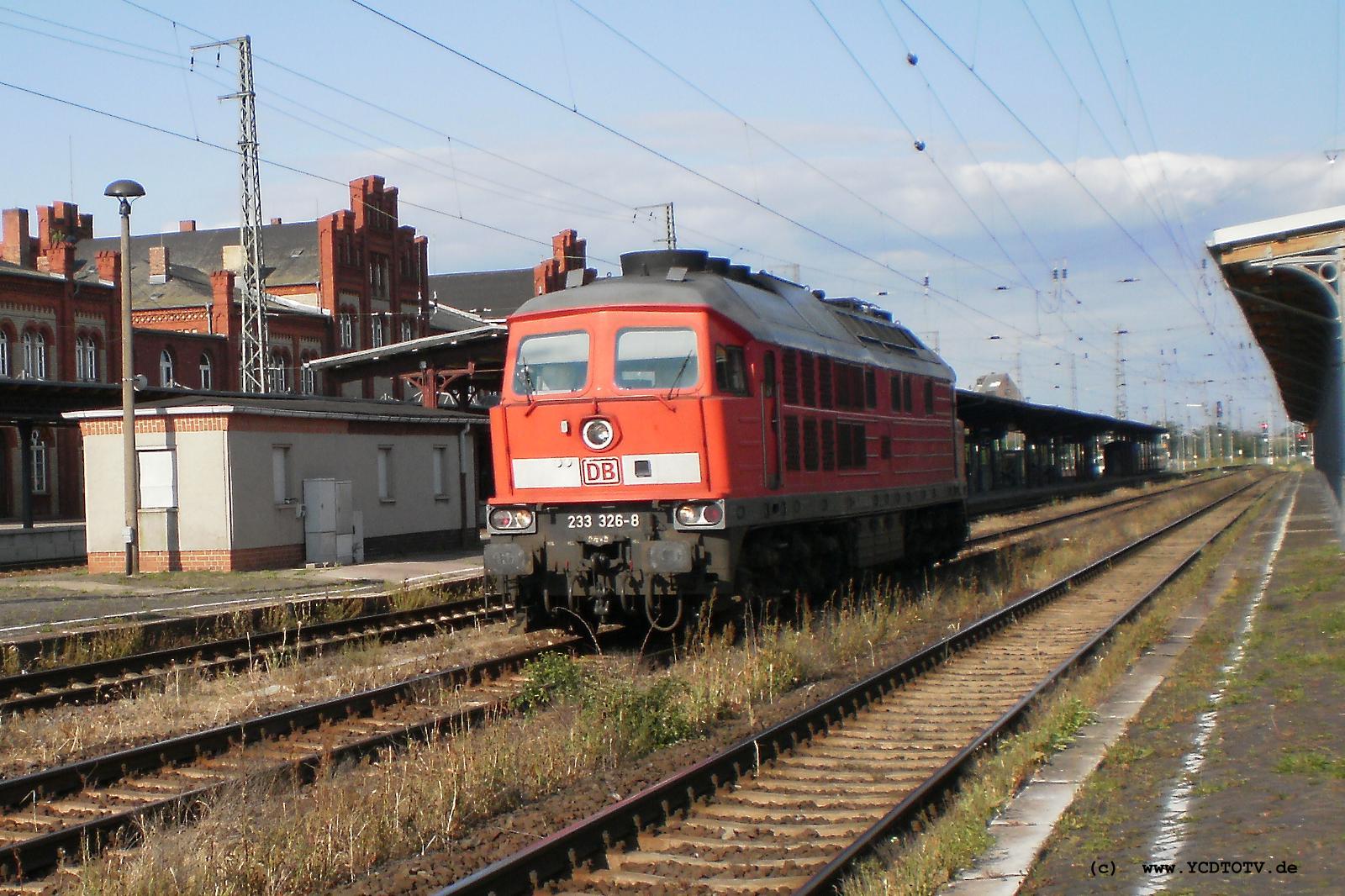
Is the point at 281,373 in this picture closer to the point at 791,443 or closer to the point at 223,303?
the point at 223,303

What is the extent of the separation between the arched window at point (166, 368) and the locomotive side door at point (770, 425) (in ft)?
126

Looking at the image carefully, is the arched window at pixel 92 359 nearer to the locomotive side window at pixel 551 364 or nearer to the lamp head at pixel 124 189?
the lamp head at pixel 124 189

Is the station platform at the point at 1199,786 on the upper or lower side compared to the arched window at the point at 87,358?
lower

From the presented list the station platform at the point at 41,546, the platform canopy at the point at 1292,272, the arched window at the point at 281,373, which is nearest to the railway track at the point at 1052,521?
the platform canopy at the point at 1292,272

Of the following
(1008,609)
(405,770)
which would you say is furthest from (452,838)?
(1008,609)

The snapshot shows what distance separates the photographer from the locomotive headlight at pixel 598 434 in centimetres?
1296

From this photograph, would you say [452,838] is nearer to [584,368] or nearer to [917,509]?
[584,368]

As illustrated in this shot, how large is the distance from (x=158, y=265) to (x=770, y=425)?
48.5 meters

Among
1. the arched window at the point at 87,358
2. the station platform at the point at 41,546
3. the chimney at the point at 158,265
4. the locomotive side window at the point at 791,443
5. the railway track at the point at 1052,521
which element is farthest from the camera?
the chimney at the point at 158,265

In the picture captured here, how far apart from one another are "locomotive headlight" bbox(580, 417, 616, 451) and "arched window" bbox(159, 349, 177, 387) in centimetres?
3834

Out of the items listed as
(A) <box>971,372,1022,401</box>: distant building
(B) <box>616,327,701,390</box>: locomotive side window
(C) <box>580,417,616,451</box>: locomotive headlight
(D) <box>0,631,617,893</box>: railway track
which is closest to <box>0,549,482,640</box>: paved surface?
(D) <box>0,631,617,893</box>: railway track

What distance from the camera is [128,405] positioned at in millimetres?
21922

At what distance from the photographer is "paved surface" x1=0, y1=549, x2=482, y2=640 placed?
1600 cm

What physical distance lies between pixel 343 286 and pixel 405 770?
5079 cm
